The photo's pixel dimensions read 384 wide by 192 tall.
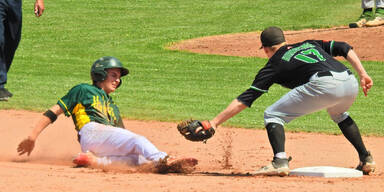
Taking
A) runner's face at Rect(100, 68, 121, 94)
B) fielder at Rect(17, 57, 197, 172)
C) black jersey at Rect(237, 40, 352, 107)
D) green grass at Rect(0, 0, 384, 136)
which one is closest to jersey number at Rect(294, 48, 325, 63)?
black jersey at Rect(237, 40, 352, 107)

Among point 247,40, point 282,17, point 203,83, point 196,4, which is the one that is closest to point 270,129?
point 203,83

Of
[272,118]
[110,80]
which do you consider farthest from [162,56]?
[272,118]

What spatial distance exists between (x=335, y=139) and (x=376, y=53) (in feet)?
25.7

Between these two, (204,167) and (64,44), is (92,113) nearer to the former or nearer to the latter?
(204,167)

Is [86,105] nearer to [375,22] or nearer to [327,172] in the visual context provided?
[327,172]

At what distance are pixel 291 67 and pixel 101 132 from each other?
189 centimetres

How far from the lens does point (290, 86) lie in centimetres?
723

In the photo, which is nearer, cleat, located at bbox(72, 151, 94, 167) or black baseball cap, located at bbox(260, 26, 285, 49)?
black baseball cap, located at bbox(260, 26, 285, 49)

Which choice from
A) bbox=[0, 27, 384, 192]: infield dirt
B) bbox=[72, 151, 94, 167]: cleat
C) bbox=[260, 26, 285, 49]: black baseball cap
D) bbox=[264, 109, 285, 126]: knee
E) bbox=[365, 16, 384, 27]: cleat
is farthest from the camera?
bbox=[365, 16, 384, 27]: cleat

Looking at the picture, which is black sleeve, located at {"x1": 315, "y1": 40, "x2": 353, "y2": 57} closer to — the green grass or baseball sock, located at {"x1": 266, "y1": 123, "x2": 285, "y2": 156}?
baseball sock, located at {"x1": 266, "y1": 123, "x2": 285, "y2": 156}

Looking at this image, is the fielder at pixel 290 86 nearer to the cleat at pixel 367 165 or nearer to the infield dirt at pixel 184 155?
the infield dirt at pixel 184 155

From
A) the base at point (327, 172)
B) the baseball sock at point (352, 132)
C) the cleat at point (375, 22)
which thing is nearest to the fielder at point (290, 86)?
the base at point (327, 172)

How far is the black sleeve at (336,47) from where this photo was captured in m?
7.23

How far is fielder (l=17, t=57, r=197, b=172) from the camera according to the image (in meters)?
7.11
